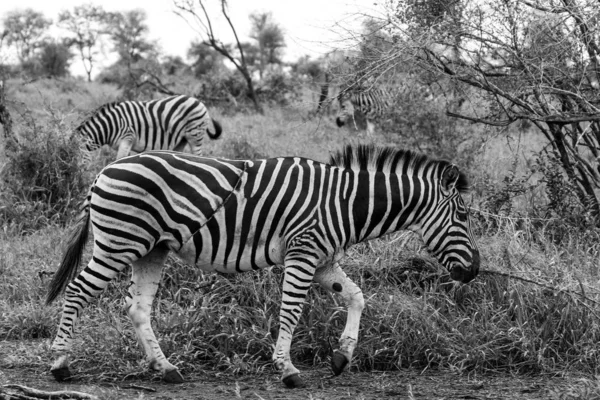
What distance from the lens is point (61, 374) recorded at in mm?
4961

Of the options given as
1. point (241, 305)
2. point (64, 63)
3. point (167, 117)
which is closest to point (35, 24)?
point (64, 63)

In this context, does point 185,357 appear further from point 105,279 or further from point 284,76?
point 284,76

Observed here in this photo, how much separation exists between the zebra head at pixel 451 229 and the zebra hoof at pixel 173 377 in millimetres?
1932

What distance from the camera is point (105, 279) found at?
4977 mm

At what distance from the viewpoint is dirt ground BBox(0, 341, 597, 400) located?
480cm

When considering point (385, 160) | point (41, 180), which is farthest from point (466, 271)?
point (41, 180)

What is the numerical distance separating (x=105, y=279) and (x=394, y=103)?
6.02 metres

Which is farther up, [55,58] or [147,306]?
[55,58]

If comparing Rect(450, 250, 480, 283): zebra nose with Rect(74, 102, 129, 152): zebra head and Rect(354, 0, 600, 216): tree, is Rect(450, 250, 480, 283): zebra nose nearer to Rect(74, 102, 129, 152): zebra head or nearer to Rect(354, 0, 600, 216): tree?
Rect(354, 0, 600, 216): tree

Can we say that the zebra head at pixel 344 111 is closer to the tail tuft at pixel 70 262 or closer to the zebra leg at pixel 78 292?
the tail tuft at pixel 70 262

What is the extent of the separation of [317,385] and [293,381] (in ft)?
0.67

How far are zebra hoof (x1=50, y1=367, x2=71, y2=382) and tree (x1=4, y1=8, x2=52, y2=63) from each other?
31534 mm

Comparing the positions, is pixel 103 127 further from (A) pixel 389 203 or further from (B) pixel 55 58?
(B) pixel 55 58

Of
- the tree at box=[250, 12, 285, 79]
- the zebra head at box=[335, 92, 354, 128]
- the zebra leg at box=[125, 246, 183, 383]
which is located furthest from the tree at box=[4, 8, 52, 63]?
the zebra leg at box=[125, 246, 183, 383]
